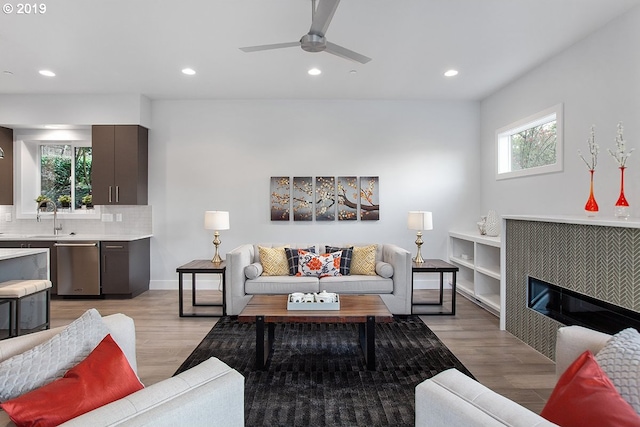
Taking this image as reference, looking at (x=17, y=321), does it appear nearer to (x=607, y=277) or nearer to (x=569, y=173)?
(x=607, y=277)

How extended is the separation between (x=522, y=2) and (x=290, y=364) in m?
3.40

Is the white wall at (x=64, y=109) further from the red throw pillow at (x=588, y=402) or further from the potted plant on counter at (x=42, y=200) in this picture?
the red throw pillow at (x=588, y=402)

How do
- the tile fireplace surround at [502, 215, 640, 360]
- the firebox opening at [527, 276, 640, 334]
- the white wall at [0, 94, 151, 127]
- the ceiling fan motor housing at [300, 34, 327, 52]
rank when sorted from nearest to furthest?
the tile fireplace surround at [502, 215, 640, 360]
the firebox opening at [527, 276, 640, 334]
the ceiling fan motor housing at [300, 34, 327, 52]
the white wall at [0, 94, 151, 127]

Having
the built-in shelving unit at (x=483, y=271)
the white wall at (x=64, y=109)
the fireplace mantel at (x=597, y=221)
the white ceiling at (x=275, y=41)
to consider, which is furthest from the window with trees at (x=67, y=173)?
the fireplace mantel at (x=597, y=221)

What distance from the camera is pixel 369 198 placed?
17.9ft

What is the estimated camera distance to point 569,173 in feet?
12.0

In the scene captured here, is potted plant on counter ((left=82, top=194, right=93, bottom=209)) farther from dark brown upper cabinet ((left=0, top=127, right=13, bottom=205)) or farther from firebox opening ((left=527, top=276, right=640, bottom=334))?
firebox opening ((left=527, top=276, right=640, bottom=334))

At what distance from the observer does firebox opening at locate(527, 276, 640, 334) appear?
244cm

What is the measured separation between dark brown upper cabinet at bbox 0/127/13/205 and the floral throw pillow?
454 cm

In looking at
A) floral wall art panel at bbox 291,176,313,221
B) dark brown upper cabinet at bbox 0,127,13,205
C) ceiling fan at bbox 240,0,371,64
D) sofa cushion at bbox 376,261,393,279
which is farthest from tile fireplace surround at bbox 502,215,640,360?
dark brown upper cabinet at bbox 0,127,13,205

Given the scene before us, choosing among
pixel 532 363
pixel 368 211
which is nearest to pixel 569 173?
pixel 532 363

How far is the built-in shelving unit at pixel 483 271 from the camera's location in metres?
4.24

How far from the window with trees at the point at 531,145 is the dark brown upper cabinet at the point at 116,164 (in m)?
5.14

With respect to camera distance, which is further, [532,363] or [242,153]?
[242,153]
